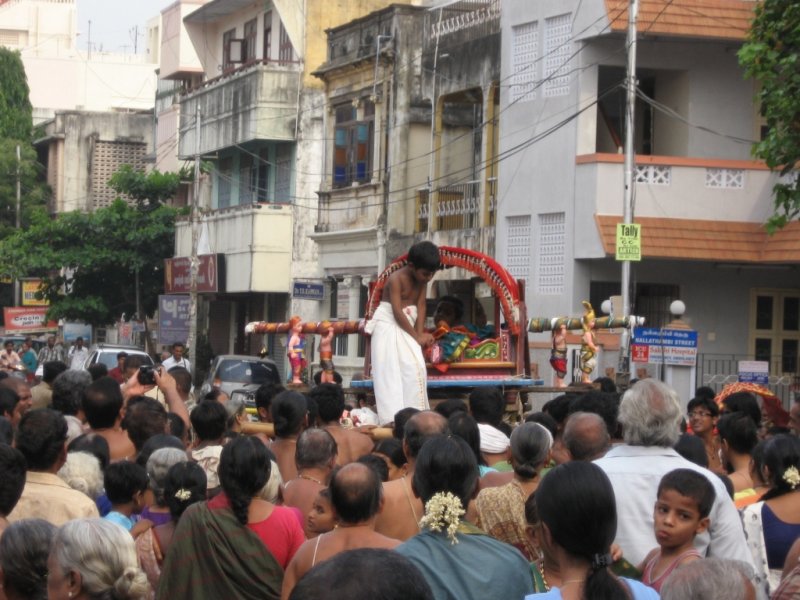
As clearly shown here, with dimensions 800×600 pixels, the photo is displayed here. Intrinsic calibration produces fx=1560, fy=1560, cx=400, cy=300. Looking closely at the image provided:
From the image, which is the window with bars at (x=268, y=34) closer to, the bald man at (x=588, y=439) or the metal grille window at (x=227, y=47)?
the metal grille window at (x=227, y=47)

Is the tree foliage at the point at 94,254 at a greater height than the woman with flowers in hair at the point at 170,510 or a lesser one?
greater

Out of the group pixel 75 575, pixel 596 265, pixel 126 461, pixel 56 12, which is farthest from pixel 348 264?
pixel 56 12

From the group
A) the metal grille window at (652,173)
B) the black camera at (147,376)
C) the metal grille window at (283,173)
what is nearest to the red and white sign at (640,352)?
the metal grille window at (652,173)

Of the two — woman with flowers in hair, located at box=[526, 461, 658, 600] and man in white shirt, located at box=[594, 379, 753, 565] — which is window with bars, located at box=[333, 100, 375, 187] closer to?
man in white shirt, located at box=[594, 379, 753, 565]

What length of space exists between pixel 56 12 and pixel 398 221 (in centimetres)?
5109

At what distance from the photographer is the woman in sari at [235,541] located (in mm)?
6473

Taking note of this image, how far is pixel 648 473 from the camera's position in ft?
22.0

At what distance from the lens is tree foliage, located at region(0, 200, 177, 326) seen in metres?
44.3

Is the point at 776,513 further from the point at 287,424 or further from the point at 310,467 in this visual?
the point at 287,424

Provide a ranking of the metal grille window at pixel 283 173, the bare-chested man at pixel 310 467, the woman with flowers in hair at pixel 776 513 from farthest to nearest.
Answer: the metal grille window at pixel 283 173 < the bare-chested man at pixel 310 467 < the woman with flowers in hair at pixel 776 513

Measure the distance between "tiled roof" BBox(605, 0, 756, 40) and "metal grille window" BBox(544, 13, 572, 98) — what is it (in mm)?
1453

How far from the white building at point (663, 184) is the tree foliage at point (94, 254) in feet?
64.5

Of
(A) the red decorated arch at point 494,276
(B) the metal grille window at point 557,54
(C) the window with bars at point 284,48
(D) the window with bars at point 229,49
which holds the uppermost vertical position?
(D) the window with bars at point 229,49

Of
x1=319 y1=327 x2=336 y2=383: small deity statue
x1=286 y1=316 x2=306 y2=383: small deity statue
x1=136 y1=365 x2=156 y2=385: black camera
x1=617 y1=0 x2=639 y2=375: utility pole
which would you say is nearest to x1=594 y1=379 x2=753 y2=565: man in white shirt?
x1=136 y1=365 x2=156 y2=385: black camera
